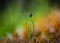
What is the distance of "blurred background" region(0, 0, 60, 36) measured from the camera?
193 centimetres

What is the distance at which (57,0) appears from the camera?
6.26ft

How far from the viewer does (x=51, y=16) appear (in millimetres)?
1905

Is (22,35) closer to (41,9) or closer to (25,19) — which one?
(25,19)

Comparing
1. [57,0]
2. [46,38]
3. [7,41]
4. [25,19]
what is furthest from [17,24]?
[57,0]

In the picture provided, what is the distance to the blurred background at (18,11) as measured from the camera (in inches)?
76.2

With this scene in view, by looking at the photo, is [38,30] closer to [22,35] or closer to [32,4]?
[22,35]

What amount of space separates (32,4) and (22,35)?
41 centimetres

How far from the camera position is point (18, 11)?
6.60 ft

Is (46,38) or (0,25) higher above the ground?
(0,25)

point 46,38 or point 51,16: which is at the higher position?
point 51,16

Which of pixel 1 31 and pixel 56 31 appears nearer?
pixel 56 31

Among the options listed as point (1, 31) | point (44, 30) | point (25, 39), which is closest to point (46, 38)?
point (44, 30)

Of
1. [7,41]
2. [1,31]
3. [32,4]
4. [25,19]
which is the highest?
[32,4]

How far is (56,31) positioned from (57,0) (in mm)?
377
